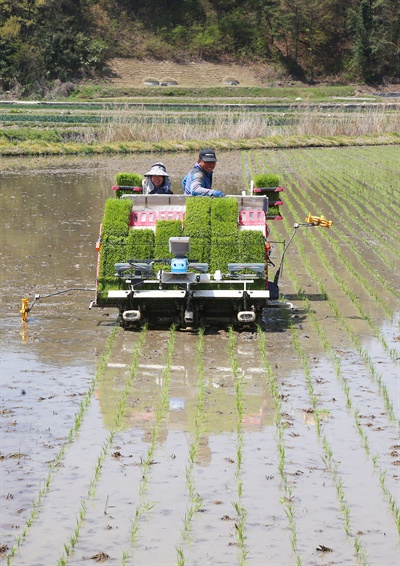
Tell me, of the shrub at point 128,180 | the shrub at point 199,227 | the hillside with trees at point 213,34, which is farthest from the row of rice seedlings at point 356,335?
the hillside with trees at point 213,34

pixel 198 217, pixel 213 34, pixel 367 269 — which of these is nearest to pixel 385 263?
pixel 367 269

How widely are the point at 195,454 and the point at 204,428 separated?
633 mm

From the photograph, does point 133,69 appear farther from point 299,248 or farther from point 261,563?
point 261,563

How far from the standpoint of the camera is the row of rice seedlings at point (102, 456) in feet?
20.8

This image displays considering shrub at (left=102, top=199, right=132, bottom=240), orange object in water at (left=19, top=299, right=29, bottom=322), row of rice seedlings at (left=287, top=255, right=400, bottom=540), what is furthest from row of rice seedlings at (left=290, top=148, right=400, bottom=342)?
orange object in water at (left=19, top=299, right=29, bottom=322)

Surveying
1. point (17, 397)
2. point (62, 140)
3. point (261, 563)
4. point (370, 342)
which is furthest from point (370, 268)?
point (62, 140)

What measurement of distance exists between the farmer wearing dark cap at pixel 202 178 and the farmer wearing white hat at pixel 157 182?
0.26m

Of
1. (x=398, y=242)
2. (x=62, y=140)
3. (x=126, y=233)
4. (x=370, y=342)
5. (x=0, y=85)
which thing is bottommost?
(x=0, y=85)

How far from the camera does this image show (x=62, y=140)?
40.4 metres

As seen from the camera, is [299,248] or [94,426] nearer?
[94,426]

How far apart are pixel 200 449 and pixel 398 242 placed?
35.8 ft

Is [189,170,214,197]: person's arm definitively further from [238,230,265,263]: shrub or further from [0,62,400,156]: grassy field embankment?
[0,62,400,156]: grassy field embankment

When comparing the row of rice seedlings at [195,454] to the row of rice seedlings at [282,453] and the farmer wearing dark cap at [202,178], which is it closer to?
the row of rice seedlings at [282,453]

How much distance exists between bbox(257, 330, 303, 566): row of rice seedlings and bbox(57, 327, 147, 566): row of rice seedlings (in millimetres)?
1208
